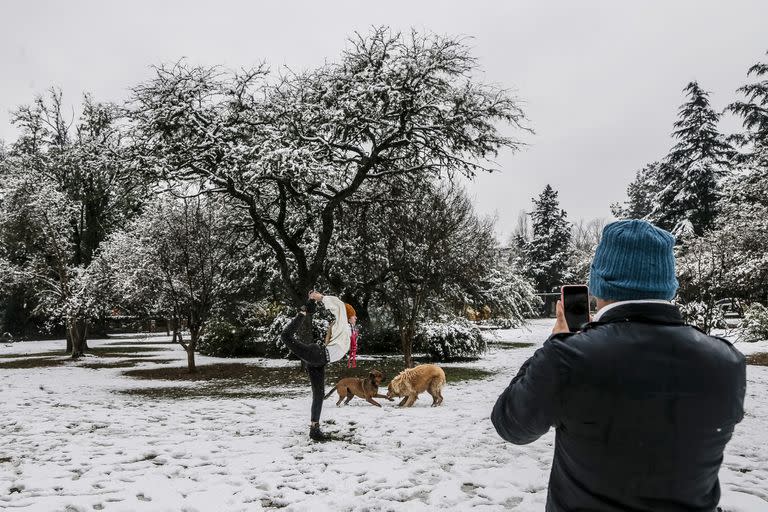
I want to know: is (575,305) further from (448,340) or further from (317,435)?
(448,340)

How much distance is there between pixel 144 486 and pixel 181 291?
13.8m

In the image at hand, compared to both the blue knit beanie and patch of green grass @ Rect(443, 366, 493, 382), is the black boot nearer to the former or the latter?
the blue knit beanie

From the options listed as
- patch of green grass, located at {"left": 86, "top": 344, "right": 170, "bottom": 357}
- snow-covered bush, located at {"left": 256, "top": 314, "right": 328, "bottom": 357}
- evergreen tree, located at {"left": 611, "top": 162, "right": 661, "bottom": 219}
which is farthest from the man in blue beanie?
evergreen tree, located at {"left": 611, "top": 162, "right": 661, "bottom": 219}

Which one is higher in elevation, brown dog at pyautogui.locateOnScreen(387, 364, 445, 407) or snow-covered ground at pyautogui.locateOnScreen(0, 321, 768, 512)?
brown dog at pyautogui.locateOnScreen(387, 364, 445, 407)

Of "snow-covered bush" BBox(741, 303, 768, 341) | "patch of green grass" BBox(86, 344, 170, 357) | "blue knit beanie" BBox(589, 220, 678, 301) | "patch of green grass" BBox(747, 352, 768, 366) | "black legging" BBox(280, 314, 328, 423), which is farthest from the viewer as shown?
"patch of green grass" BBox(86, 344, 170, 357)

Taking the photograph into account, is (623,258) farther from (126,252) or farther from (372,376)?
(126,252)

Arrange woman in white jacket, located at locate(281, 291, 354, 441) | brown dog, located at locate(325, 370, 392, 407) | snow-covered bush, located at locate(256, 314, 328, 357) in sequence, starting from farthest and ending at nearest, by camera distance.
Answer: snow-covered bush, located at locate(256, 314, 328, 357), brown dog, located at locate(325, 370, 392, 407), woman in white jacket, located at locate(281, 291, 354, 441)

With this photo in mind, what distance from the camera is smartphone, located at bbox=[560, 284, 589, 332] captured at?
1.94 meters

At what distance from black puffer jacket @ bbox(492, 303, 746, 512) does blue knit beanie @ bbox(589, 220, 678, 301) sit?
0.24ft

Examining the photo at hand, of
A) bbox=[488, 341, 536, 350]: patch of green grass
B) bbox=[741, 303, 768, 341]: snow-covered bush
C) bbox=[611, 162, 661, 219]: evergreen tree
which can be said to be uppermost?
bbox=[611, 162, 661, 219]: evergreen tree

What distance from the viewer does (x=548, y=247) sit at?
53.6 m

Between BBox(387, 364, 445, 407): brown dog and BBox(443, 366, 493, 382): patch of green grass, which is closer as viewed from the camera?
BBox(387, 364, 445, 407): brown dog

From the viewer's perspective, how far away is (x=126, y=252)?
21750 millimetres

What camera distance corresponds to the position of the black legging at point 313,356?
7275mm
